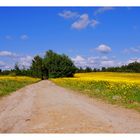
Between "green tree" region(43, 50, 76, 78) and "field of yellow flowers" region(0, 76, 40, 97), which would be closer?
"field of yellow flowers" region(0, 76, 40, 97)

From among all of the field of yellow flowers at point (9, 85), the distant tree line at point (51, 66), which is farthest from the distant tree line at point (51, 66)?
the field of yellow flowers at point (9, 85)

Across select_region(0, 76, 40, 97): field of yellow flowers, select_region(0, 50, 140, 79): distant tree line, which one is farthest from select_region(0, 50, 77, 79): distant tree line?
select_region(0, 76, 40, 97): field of yellow flowers

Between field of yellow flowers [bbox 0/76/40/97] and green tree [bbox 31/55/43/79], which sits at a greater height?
green tree [bbox 31/55/43/79]

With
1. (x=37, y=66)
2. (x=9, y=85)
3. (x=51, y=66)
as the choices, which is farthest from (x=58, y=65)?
(x=9, y=85)

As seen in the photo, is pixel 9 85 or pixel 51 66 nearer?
pixel 9 85

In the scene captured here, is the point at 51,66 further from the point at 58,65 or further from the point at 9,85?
the point at 9,85

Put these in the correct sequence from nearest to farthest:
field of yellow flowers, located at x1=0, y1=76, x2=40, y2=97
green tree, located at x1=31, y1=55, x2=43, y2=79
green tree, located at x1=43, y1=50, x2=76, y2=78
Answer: field of yellow flowers, located at x1=0, y1=76, x2=40, y2=97 < green tree, located at x1=31, y1=55, x2=43, y2=79 < green tree, located at x1=43, y1=50, x2=76, y2=78

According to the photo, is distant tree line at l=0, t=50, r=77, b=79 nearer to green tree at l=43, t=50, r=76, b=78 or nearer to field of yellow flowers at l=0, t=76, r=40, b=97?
green tree at l=43, t=50, r=76, b=78
